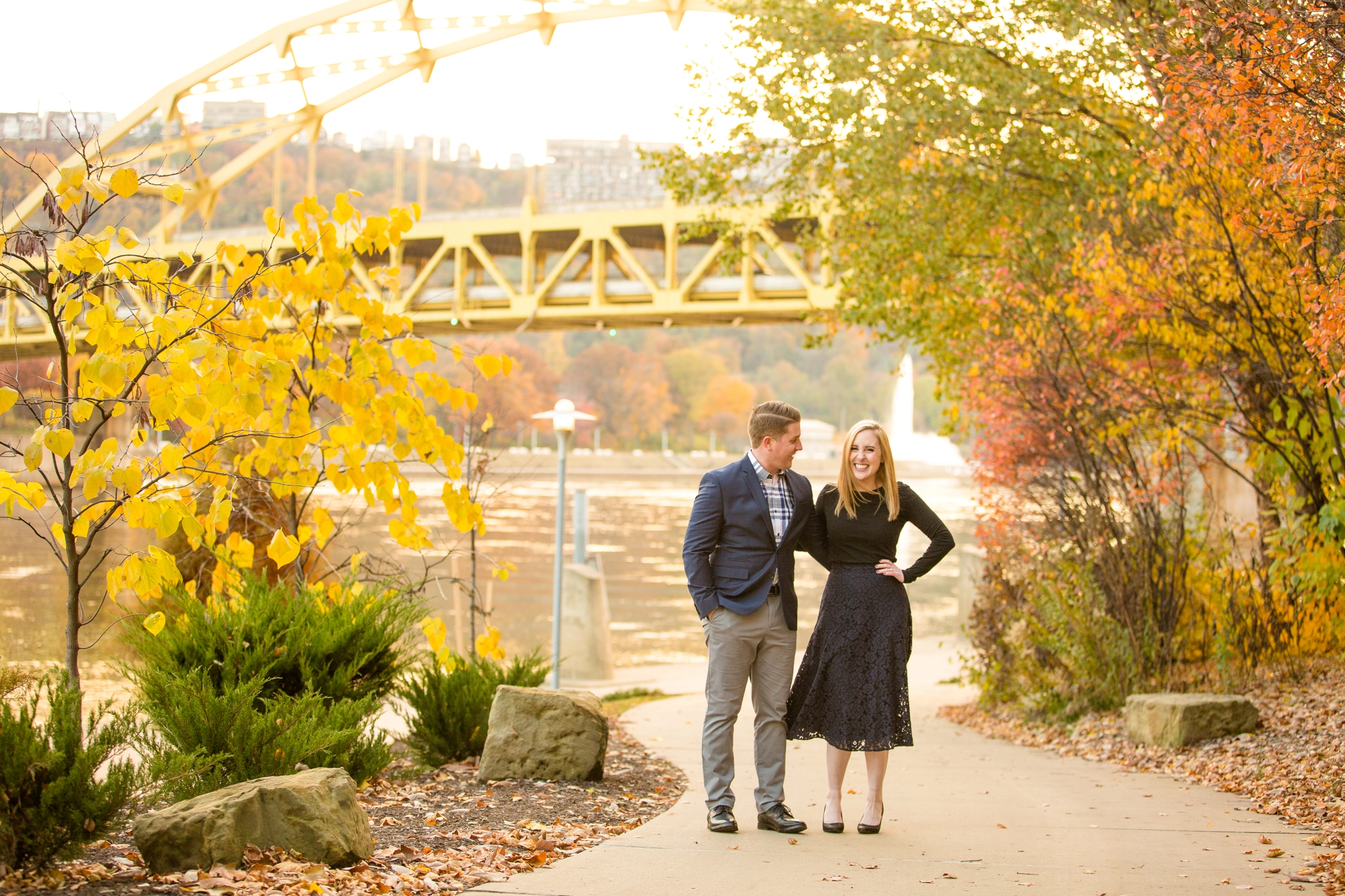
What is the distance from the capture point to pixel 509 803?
5758mm

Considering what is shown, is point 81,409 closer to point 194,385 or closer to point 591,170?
point 194,385

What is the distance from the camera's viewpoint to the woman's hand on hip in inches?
209

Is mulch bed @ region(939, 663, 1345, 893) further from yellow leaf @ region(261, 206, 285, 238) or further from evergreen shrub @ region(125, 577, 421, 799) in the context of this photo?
yellow leaf @ region(261, 206, 285, 238)

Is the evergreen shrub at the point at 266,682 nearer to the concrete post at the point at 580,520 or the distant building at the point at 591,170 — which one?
the concrete post at the point at 580,520

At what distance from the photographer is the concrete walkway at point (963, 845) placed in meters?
4.42

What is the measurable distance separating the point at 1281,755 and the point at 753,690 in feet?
11.8

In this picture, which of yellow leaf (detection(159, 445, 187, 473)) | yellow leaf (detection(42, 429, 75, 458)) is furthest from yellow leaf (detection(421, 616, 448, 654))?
yellow leaf (detection(42, 429, 75, 458))

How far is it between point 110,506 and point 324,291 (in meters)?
1.65

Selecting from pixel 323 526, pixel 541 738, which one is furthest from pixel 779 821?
pixel 323 526

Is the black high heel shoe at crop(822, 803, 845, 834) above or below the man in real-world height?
below

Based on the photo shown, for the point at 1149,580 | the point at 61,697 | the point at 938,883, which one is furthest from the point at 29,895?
the point at 1149,580

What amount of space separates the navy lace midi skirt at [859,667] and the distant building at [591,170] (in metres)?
55.7

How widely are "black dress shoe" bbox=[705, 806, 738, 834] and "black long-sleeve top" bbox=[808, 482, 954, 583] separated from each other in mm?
1101

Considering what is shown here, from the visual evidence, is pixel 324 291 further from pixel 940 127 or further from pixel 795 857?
pixel 940 127
